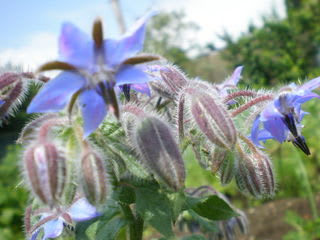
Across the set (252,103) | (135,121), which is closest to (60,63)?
(135,121)

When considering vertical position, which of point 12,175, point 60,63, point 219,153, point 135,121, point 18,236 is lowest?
point 18,236

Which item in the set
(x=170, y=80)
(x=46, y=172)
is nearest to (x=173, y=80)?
(x=170, y=80)

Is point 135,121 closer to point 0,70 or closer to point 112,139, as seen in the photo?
point 112,139

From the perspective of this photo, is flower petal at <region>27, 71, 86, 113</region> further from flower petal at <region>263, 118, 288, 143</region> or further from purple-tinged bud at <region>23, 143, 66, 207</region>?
flower petal at <region>263, 118, 288, 143</region>

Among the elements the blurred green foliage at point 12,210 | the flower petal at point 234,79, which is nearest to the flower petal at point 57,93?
the flower petal at point 234,79

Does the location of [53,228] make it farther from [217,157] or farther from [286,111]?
[286,111]

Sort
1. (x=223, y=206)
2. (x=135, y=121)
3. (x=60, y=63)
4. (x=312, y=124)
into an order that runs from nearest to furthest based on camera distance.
A: (x=60, y=63) < (x=135, y=121) < (x=223, y=206) < (x=312, y=124)
